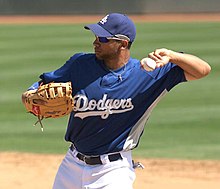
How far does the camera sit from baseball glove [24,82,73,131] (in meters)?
3.69

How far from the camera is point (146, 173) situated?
6578 mm

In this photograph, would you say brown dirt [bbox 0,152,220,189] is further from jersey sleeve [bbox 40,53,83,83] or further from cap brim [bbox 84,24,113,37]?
cap brim [bbox 84,24,113,37]

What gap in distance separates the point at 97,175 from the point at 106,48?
0.85 m

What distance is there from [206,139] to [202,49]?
24.1 feet

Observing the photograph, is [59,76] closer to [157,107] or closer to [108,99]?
[108,99]

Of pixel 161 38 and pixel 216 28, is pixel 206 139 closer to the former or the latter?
pixel 161 38

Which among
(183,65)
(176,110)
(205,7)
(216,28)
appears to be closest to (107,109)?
(183,65)

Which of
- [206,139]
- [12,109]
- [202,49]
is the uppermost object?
[206,139]

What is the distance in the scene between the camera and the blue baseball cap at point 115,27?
385cm

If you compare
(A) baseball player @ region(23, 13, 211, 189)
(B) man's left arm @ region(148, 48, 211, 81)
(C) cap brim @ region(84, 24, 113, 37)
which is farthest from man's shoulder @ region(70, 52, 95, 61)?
(B) man's left arm @ region(148, 48, 211, 81)

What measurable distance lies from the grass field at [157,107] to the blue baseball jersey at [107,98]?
3352mm

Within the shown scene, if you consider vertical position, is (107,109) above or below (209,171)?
above

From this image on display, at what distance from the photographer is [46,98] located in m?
3.73

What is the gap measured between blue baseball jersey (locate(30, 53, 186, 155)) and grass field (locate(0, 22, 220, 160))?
132 inches
